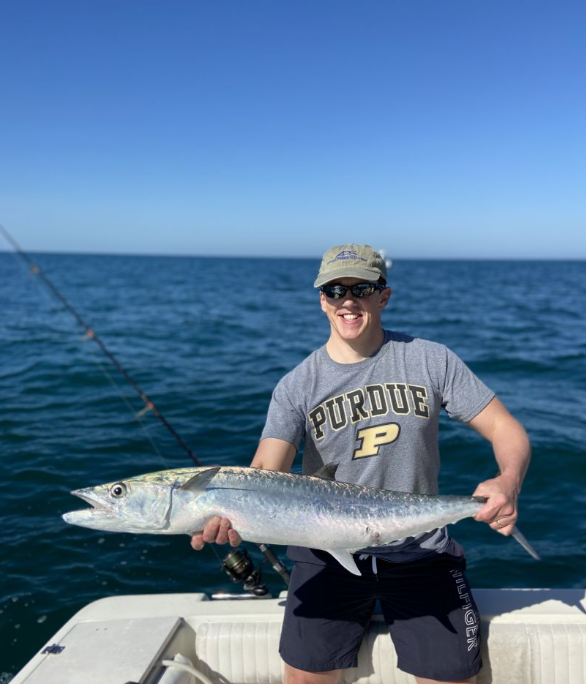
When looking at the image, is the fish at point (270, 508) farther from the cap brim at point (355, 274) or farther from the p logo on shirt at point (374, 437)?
the cap brim at point (355, 274)

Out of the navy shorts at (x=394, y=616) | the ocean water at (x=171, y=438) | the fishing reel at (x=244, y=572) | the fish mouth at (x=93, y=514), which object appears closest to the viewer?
the fish mouth at (x=93, y=514)

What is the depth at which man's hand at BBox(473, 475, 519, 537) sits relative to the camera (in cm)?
305

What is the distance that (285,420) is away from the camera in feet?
11.8

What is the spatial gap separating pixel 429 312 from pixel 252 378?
17.7 metres

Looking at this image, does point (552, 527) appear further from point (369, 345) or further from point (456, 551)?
point (369, 345)

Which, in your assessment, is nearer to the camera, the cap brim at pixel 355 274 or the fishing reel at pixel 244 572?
the cap brim at pixel 355 274

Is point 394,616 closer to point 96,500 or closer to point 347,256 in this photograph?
point 96,500

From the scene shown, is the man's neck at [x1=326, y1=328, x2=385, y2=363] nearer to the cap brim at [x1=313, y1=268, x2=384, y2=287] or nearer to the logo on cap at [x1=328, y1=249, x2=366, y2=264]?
the cap brim at [x1=313, y1=268, x2=384, y2=287]

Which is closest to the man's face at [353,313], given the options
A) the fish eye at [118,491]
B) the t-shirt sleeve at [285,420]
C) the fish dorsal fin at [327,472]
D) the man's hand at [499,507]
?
the t-shirt sleeve at [285,420]

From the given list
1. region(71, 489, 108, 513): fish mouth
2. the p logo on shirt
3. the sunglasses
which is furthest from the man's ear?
region(71, 489, 108, 513): fish mouth

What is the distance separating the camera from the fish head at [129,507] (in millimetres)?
2953

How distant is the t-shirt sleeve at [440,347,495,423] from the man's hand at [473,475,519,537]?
20.9 inches

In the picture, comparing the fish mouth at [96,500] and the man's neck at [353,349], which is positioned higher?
the man's neck at [353,349]

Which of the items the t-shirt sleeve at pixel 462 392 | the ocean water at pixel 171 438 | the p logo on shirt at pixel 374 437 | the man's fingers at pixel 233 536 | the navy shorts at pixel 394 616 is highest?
the t-shirt sleeve at pixel 462 392
